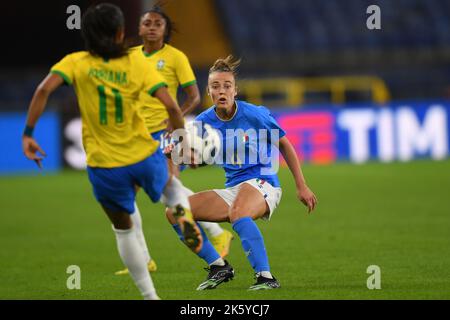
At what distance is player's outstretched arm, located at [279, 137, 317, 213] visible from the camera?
7.29 m

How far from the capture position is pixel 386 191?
1526cm

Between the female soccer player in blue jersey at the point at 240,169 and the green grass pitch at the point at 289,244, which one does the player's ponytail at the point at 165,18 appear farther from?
the green grass pitch at the point at 289,244

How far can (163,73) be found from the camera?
29.2 feet

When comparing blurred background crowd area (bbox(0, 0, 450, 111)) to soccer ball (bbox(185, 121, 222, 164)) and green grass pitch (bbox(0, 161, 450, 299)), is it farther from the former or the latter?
soccer ball (bbox(185, 121, 222, 164))

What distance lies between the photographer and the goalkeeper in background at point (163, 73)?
8.77m

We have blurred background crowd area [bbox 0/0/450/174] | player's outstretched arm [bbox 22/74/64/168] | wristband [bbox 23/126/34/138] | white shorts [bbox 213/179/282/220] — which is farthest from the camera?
blurred background crowd area [bbox 0/0/450/174]

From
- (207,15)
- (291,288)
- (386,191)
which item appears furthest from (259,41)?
(291,288)

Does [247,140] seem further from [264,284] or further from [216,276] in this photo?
[264,284]

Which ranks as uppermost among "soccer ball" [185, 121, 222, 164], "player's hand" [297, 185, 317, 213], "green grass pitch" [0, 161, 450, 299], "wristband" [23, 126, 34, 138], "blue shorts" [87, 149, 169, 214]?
"wristband" [23, 126, 34, 138]

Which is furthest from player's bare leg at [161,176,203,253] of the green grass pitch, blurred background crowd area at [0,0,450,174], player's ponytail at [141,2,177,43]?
blurred background crowd area at [0,0,450,174]

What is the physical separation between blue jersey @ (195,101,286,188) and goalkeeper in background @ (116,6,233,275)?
101 cm

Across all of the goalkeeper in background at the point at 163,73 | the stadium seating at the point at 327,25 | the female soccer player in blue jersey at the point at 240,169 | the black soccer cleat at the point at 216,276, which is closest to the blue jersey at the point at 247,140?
the female soccer player in blue jersey at the point at 240,169
